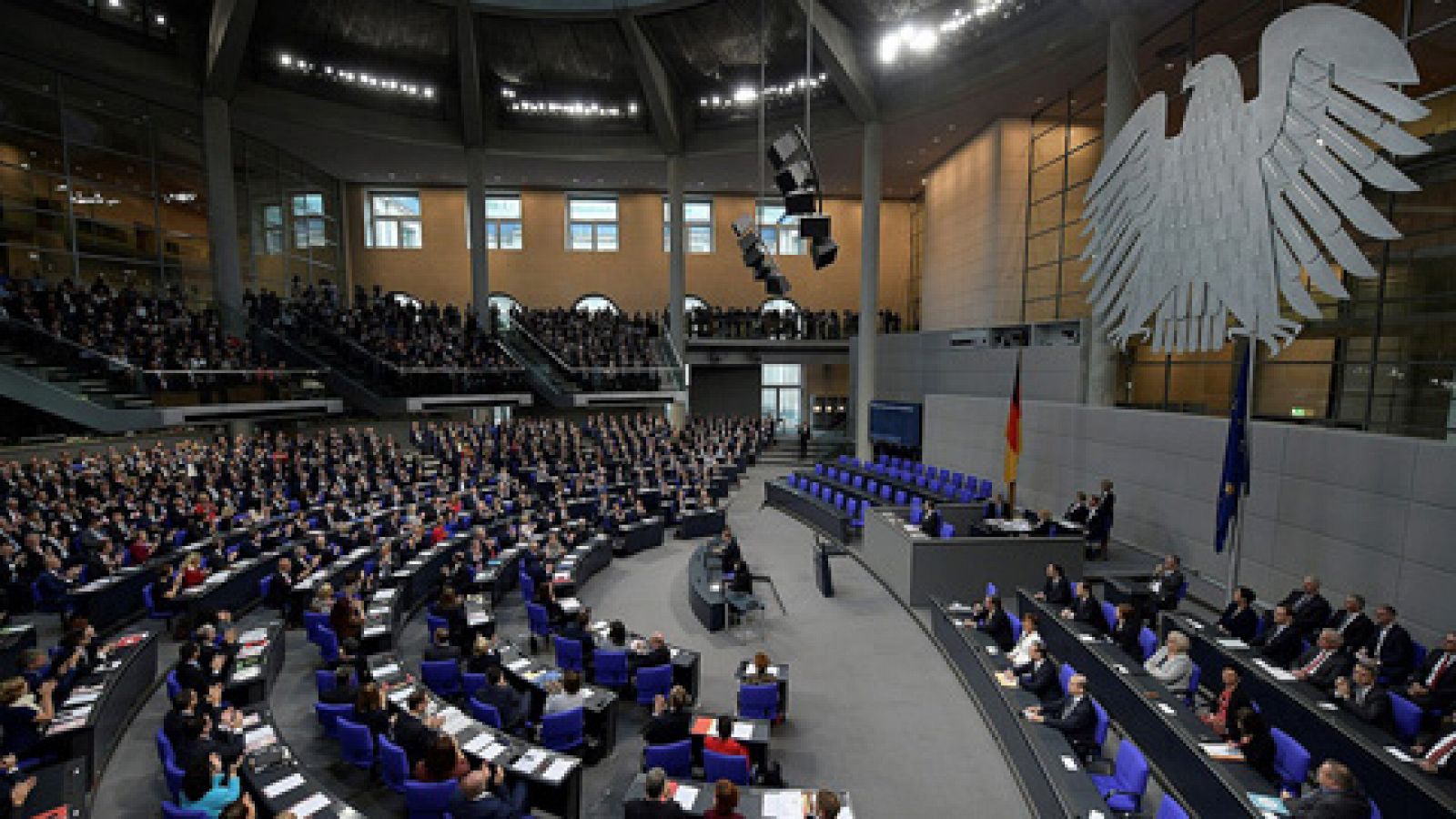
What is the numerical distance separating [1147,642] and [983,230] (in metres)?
16.3

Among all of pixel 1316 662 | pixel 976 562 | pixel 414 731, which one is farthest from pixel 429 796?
pixel 976 562

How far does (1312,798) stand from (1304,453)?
6442mm

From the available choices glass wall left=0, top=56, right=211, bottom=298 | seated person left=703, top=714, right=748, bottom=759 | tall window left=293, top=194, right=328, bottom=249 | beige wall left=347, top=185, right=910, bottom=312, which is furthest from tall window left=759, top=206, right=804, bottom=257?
seated person left=703, top=714, right=748, bottom=759

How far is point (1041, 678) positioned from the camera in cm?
673

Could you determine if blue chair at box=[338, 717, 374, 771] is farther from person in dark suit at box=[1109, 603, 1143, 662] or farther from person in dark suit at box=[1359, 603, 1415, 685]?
person in dark suit at box=[1359, 603, 1415, 685]

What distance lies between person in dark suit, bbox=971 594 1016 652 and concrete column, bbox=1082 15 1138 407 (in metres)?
8.47

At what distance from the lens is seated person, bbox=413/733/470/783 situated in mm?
5047

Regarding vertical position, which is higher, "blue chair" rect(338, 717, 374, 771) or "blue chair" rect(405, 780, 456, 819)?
"blue chair" rect(405, 780, 456, 819)

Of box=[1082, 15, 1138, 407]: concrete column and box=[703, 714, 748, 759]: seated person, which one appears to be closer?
box=[703, 714, 748, 759]: seated person

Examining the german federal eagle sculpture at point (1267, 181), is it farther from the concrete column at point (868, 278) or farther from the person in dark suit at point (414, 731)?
the concrete column at point (868, 278)

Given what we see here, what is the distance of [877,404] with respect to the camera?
80.8ft

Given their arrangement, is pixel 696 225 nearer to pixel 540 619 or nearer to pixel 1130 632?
pixel 540 619

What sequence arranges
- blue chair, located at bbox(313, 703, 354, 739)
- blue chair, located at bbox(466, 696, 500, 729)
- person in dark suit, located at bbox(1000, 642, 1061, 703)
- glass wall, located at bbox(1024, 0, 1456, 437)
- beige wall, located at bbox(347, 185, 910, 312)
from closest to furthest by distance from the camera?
blue chair, located at bbox(466, 696, 500, 729), blue chair, located at bbox(313, 703, 354, 739), person in dark suit, located at bbox(1000, 642, 1061, 703), glass wall, located at bbox(1024, 0, 1456, 437), beige wall, located at bbox(347, 185, 910, 312)

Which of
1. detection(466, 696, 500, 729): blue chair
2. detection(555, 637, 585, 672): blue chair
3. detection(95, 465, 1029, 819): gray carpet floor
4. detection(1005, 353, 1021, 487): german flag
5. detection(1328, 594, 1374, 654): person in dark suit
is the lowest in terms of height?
detection(95, 465, 1029, 819): gray carpet floor
